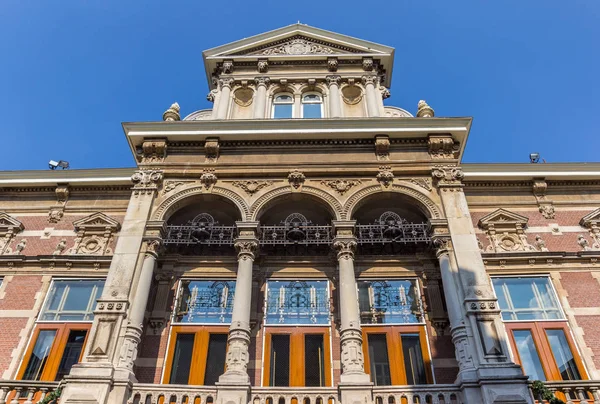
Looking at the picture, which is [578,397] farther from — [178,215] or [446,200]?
[178,215]

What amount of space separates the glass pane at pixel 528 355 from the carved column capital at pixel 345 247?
5.02 m

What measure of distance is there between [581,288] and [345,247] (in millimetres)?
6982

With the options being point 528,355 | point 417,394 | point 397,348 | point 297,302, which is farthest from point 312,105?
point 417,394

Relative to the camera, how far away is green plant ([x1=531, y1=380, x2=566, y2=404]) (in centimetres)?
993

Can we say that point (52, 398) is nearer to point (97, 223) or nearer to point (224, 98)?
point (97, 223)

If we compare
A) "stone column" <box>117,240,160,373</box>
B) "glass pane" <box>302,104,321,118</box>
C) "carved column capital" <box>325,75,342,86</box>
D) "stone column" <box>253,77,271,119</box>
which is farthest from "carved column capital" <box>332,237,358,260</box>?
"carved column capital" <box>325,75,342,86</box>

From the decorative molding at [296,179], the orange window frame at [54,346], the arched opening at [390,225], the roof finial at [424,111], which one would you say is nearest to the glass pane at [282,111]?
the decorative molding at [296,179]

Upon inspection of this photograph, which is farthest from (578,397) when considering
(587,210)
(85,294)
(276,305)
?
(85,294)

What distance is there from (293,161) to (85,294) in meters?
7.42

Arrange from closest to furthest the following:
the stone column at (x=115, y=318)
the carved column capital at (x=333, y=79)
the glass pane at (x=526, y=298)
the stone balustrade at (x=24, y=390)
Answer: the stone column at (x=115, y=318) < the stone balustrade at (x=24, y=390) < the glass pane at (x=526, y=298) < the carved column capital at (x=333, y=79)

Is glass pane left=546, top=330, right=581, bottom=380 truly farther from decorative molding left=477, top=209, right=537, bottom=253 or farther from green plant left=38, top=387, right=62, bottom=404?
green plant left=38, top=387, right=62, bottom=404

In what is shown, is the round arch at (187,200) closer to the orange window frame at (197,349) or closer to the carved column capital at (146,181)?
the carved column capital at (146,181)

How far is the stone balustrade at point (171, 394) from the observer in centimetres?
1005

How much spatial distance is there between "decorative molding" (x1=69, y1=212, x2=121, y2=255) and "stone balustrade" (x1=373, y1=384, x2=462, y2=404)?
30.0ft
